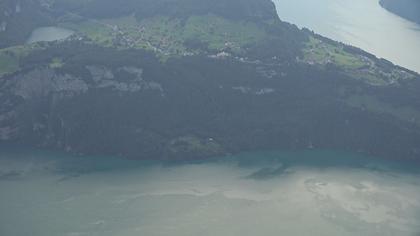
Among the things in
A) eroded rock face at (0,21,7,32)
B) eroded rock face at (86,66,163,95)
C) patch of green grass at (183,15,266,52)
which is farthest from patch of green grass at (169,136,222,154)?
eroded rock face at (0,21,7,32)

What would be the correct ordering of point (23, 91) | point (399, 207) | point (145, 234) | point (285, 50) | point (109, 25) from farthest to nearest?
point (109, 25) → point (285, 50) → point (23, 91) → point (399, 207) → point (145, 234)

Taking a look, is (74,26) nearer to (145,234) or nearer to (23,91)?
(23,91)

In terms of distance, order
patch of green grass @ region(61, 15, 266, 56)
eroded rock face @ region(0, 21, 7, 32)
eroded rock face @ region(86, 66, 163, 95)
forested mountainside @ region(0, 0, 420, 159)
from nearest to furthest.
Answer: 1. forested mountainside @ region(0, 0, 420, 159)
2. eroded rock face @ region(86, 66, 163, 95)
3. patch of green grass @ region(61, 15, 266, 56)
4. eroded rock face @ region(0, 21, 7, 32)

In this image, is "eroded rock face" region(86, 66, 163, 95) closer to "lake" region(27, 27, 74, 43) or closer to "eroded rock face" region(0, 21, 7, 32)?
"lake" region(27, 27, 74, 43)

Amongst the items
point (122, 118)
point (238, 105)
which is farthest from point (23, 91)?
point (238, 105)

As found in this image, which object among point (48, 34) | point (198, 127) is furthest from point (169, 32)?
point (198, 127)

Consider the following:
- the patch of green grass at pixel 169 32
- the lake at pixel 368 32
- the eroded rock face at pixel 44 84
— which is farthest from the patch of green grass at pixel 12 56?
the lake at pixel 368 32

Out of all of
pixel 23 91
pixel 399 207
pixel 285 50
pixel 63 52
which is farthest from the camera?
pixel 285 50
